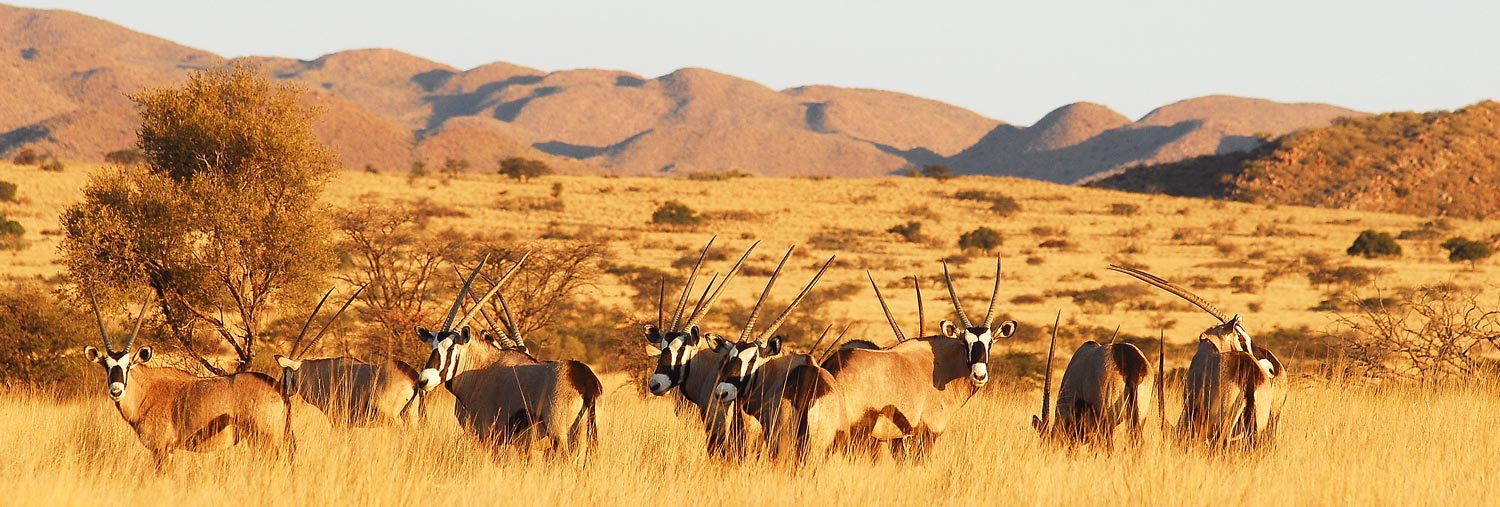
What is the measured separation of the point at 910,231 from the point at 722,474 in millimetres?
43621

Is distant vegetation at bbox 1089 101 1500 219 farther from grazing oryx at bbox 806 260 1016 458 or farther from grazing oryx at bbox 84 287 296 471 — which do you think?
grazing oryx at bbox 84 287 296 471

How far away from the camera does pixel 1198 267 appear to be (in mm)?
42188

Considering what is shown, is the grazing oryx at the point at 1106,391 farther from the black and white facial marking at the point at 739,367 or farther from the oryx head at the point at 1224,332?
the black and white facial marking at the point at 739,367

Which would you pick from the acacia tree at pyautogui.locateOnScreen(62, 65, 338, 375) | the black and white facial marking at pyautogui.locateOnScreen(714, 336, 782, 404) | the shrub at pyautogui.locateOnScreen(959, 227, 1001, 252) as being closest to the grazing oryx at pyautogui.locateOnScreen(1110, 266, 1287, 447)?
the black and white facial marking at pyautogui.locateOnScreen(714, 336, 782, 404)

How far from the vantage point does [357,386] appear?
10336mm

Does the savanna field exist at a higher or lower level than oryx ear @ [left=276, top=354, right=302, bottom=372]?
lower

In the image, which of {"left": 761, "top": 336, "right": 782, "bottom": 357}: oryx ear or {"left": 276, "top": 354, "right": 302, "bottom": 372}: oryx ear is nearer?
{"left": 761, "top": 336, "right": 782, "bottom": 357}: oryx ear

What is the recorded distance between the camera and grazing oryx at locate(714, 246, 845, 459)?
25.6 ft

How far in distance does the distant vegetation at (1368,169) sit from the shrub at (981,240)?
113ft

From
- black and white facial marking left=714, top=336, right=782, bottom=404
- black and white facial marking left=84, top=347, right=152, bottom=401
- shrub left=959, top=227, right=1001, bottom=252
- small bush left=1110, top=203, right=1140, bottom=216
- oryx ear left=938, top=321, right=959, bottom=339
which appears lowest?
shrub left=959, top=227, right=1001, bottom=252

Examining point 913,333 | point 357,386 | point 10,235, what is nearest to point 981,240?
point 913,333

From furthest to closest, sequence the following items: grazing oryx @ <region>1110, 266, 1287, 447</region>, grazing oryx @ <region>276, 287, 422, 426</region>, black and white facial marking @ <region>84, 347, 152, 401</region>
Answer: grazing oryx @ <region>276, 287, 422, 426</region> → grazing oryx @ <region>1110, 266, 1287, 447</region> → black and white facial marking @ <region>84, 347, 152, 401</region>

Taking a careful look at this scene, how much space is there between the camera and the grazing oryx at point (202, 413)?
8570 mm

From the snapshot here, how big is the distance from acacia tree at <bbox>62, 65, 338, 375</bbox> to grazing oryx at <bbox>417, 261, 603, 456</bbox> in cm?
742
